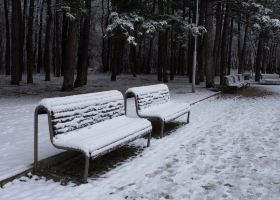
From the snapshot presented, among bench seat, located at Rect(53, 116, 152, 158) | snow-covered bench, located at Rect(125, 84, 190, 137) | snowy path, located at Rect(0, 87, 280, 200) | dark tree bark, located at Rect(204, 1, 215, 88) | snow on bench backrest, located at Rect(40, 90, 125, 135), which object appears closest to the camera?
snowy path, located at Rect(0, 87, 280, 200)

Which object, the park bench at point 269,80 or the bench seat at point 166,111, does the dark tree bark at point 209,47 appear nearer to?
the park bench at point 269,80

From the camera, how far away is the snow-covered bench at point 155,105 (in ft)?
28.2

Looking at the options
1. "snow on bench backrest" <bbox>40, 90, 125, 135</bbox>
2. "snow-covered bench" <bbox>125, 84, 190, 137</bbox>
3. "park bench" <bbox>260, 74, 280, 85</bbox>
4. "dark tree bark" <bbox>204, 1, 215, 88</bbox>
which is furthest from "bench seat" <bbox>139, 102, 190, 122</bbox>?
"park bench" <bbox>260, 74, 280, 85</bbox>

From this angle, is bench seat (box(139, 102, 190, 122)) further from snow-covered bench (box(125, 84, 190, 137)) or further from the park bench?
the park bench

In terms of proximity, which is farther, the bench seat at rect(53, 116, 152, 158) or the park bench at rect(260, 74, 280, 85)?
the park bench at rect(260, 74, 280, 85)

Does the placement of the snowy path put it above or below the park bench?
below

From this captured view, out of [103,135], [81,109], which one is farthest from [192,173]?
[81,109]

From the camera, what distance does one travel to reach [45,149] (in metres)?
6.71

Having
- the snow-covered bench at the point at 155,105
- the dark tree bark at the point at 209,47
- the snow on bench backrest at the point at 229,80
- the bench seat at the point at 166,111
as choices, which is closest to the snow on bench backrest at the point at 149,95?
the snow-covered bench at the point at 155,105

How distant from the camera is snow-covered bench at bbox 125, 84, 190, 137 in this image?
8594mm

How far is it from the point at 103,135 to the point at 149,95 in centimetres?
353

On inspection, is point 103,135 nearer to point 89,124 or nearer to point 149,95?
point 89,124

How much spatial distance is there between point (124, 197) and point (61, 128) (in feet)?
4.86

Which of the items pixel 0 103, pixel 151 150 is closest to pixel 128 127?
pixel 151 150
